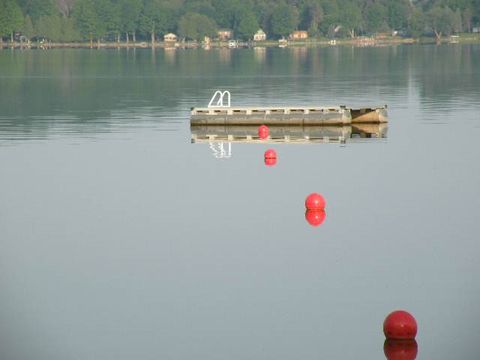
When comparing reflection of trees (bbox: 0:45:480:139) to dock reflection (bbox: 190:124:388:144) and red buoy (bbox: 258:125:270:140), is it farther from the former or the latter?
red buoy (bbox: 258:125:270:140)

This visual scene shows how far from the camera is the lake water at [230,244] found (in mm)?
28734

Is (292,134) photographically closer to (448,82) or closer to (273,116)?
(273,116)

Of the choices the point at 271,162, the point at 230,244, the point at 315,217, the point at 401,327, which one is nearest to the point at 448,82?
the point at 271,162

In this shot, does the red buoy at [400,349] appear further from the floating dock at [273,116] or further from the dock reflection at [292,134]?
the floating dock at [273,116]

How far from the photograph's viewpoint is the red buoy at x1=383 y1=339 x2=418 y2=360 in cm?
2742

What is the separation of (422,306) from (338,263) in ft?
15.4

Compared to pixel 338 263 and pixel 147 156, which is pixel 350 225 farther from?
pixel 147 156

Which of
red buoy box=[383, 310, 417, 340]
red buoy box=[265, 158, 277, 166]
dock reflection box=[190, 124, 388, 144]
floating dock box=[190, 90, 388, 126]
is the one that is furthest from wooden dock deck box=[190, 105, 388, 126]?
red buoy box=[383, 310, 417, 340]

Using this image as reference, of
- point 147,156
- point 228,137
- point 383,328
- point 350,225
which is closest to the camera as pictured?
point 383,328

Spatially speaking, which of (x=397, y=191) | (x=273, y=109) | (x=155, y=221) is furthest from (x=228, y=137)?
(x=155, y=221)

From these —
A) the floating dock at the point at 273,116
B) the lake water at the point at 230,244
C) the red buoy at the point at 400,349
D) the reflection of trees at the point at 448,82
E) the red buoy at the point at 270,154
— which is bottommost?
the reflection of trees at the point at 448,82

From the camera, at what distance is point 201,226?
4022 cm

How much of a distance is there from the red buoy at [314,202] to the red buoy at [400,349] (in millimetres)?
14408

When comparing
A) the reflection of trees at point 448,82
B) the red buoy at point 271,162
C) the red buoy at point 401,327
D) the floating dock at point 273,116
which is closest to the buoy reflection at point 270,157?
the red buoy at point 271,162
